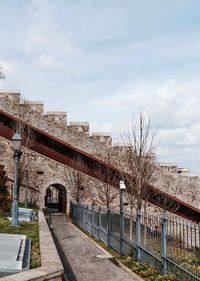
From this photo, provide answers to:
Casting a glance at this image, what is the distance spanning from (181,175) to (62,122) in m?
10.2

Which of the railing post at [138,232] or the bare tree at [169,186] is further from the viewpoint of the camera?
the bare tree at [169,186]

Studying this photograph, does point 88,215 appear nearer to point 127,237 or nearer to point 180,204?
point 127,237

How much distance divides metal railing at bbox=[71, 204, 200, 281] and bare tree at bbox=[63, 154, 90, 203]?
17.9 meters

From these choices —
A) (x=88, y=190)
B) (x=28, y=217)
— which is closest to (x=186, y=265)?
(x=28, y=217)

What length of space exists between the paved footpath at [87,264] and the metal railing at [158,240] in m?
0.68

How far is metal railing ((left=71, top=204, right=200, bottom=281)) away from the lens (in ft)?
28.3

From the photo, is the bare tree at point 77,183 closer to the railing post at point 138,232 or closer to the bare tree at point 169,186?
the bare tree at point 169,186

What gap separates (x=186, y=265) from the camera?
8.61 m

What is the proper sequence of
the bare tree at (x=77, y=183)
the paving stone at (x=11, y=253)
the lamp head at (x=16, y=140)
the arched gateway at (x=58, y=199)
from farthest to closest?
the arched gateway at (x=58, y=199), the bare tree at (x=77, y=183), the lamp head at (x=16, y=140), the paving stone at (x=11, y=253)

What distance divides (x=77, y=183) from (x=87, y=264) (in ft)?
76.8

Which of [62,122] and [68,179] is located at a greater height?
[62,122]

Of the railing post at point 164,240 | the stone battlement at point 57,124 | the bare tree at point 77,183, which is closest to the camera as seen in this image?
the railing post at point 164,240

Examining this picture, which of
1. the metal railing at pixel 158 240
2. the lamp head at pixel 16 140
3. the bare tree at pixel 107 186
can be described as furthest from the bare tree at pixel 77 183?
the lamp head at pixel 16 140

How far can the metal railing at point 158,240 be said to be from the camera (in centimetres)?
862
